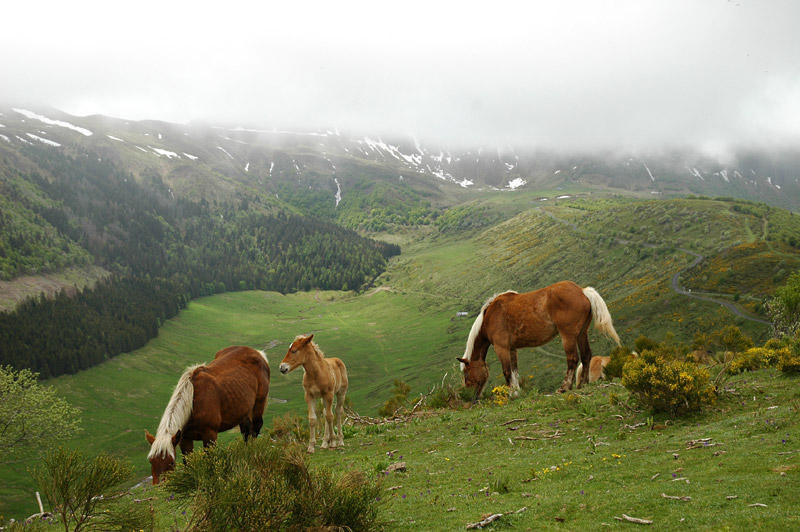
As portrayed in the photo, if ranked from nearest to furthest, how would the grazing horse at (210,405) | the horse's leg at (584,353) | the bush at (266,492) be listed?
the bush at (266,492)
the grazing horse at (210,405)
the horse's leg at (584,353)

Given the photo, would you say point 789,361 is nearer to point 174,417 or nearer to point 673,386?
point 673,386

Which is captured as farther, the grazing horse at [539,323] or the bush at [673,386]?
the grazing horse at [539,323]

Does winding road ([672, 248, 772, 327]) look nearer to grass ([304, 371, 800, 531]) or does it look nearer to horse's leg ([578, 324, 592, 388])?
horse's leg ([578, 324, 592, 388])

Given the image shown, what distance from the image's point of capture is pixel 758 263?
228 ft

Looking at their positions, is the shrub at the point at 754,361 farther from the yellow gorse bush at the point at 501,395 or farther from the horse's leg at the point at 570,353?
the yellow gorse bush at the point at 501,395

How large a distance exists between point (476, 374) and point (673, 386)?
897 centimetres

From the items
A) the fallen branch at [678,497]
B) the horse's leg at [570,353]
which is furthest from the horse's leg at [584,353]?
the fallen branch at [678,497]

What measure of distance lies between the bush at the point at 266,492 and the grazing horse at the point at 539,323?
11.3 metres

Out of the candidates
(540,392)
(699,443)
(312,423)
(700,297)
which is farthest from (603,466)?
(700,297)

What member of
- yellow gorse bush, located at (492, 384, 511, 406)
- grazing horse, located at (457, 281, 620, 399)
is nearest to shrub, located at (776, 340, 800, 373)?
grazing horse, located at (457, 281, 620, 399)

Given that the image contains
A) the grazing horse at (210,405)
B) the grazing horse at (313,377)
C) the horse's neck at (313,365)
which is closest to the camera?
the grazing horse at (210,405)

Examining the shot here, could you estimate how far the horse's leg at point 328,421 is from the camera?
15961mm

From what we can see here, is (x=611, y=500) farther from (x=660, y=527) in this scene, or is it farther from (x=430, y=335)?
(x=430, y=335)

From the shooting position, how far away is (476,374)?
1961 centimetres
